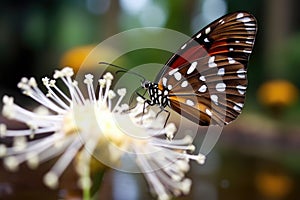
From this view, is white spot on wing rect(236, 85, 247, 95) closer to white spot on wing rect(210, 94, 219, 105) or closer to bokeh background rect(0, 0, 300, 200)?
white spot on wing rect(210, 94, 219, 105)

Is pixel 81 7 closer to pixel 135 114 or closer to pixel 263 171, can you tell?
pixel 263 171

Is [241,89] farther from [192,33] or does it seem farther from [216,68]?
[192,33]

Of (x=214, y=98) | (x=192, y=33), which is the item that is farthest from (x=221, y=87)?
(x=192, y=33)

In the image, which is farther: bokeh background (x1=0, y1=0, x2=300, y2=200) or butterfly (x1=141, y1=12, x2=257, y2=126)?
bokeh background (x1=0, y1=0, x2=300, y2=200)

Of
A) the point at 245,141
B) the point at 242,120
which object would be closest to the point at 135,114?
the point at 245,141

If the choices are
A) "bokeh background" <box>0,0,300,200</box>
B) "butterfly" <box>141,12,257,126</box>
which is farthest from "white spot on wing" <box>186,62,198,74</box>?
"bokeh background" <box>0,0,300,200</box>

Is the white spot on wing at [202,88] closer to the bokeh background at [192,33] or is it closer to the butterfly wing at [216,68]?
the butterfly wing at [216,68]

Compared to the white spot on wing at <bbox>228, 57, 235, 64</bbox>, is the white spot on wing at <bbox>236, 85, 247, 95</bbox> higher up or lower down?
lower down
